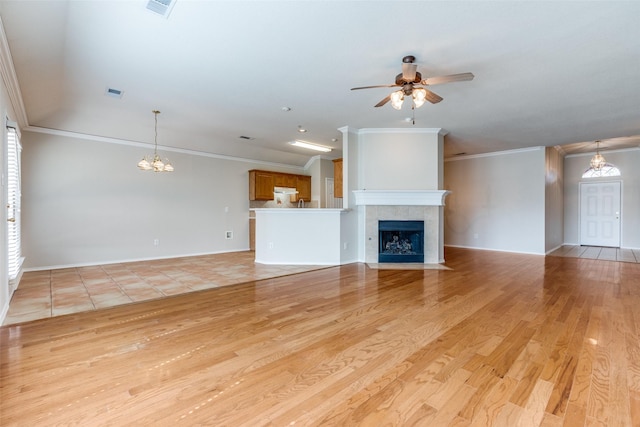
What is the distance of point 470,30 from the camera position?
8.24ft

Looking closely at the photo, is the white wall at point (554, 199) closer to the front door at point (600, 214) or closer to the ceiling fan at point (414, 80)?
the front door at point (600, 214)

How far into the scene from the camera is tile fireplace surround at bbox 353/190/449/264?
5684 millimetres

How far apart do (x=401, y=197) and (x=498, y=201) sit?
3711 mm

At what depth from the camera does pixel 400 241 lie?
19.6 feet

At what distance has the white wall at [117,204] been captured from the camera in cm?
512

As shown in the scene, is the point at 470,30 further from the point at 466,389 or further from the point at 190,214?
the point at 190,214

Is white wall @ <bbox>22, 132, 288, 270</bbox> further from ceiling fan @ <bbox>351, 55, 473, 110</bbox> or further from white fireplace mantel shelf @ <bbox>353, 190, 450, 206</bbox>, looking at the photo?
ceiling fan @ <bbox>351, 55, 473, 110</bbox>

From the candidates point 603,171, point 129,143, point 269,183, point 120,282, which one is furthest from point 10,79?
point 603,171

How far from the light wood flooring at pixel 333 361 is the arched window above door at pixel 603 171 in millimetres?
6382

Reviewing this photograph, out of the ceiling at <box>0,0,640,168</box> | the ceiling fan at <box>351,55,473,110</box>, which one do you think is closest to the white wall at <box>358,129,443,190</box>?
the ceiling at <box>0,0,640,168</box>

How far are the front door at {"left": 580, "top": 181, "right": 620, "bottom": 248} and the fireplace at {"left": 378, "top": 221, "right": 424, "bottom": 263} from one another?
6.24m

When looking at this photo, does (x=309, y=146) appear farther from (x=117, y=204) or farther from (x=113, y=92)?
(x=117, y=204)

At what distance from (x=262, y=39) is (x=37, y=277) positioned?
5029 millimetres

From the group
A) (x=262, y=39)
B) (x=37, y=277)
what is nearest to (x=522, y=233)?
(x=262, y=39)
